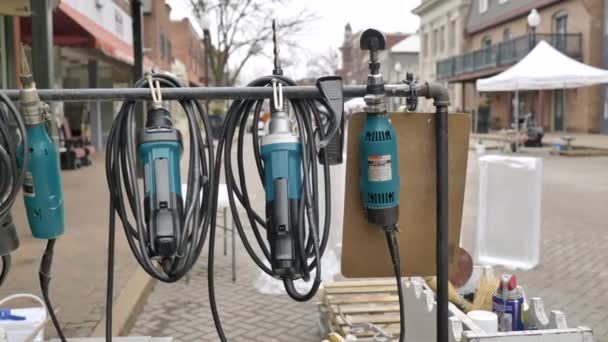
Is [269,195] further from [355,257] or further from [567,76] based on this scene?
[567,76]

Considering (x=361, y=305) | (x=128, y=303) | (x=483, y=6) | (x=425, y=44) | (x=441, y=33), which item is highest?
(x=483, y=6)

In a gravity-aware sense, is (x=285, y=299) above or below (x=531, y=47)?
below

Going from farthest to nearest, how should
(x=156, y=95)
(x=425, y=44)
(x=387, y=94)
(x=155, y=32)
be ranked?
(x=425, y=44), (x=155, y=32), (x=387, y=94), (x=156, y=95)

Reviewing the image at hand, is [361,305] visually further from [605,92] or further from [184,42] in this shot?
[184,42]

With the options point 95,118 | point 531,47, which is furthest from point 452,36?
point 95,118

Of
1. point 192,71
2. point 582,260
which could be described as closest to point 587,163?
point 582,260

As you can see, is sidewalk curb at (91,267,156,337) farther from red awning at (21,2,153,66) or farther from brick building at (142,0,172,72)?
brick building at (142,0,172,72)

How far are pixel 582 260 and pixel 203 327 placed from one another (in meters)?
3.83

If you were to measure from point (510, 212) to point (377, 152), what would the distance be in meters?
4.47

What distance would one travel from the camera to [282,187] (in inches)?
70.4

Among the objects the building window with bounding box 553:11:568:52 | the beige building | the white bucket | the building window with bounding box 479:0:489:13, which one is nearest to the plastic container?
the white bucket

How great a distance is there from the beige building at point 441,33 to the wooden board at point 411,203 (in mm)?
41286

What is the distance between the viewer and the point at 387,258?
2.12 meters

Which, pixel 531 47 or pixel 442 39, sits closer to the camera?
pixel 531 47
